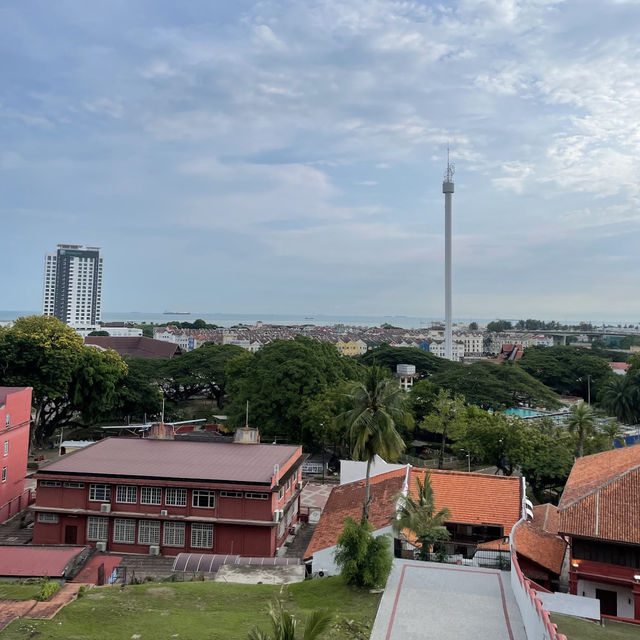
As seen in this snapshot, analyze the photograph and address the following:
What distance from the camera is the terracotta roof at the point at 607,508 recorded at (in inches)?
698

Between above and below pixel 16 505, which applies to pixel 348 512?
above

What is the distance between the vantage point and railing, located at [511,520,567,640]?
36.0ft

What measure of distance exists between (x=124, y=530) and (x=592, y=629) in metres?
19.8

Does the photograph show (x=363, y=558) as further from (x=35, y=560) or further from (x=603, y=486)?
(x=35, y=560)

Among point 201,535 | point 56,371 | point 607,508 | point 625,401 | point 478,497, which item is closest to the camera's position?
point 607,508

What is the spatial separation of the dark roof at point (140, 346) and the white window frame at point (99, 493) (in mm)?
78229

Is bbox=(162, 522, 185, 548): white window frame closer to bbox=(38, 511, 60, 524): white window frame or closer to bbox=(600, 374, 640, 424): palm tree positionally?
bbox=(38, 511, 60, 524): white window frame

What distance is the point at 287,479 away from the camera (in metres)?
27.3

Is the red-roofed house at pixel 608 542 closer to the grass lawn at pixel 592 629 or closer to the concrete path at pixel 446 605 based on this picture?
the grass lawn at pixel 592 629

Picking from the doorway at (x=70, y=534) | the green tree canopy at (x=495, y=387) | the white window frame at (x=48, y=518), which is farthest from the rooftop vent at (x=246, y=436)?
the green tree canopy at (x=495, y=387)

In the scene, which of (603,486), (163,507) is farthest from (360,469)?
(603,486)

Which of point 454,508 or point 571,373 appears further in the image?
point 571,373

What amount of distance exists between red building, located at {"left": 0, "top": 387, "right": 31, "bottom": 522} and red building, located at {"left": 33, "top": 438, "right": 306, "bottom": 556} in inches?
247

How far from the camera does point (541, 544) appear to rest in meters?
21.2
